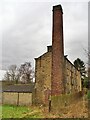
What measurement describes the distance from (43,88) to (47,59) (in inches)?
180

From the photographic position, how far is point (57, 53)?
27.4 m

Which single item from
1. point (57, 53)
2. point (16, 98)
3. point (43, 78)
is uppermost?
point (57, 53)

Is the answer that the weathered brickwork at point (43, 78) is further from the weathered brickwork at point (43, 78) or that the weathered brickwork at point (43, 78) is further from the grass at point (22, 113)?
the grass at point (22, 113)

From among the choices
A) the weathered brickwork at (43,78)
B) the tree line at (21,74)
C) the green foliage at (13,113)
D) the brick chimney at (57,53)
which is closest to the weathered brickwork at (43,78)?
the weathered brickwork at (43,78)

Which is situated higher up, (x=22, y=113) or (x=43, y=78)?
(x=43, y=78)

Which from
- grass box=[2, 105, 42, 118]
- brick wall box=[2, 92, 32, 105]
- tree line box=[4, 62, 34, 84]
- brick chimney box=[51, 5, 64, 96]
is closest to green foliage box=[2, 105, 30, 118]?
grass box=[2, 105, 42, 118]

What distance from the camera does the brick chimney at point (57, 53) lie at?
2642 centimetres

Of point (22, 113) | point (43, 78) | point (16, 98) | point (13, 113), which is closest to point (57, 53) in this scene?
point (43, 78)

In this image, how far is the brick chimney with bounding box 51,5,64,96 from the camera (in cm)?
2642

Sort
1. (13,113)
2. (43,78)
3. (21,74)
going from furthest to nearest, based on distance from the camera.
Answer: (21,74), (43,78), (13,113)

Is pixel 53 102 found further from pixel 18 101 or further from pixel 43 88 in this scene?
pixel 18 101

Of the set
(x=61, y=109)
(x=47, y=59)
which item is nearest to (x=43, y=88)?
(x=47, y=59)

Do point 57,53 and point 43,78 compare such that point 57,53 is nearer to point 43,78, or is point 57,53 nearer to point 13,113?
point 43,78

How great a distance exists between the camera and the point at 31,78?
73812 mm
